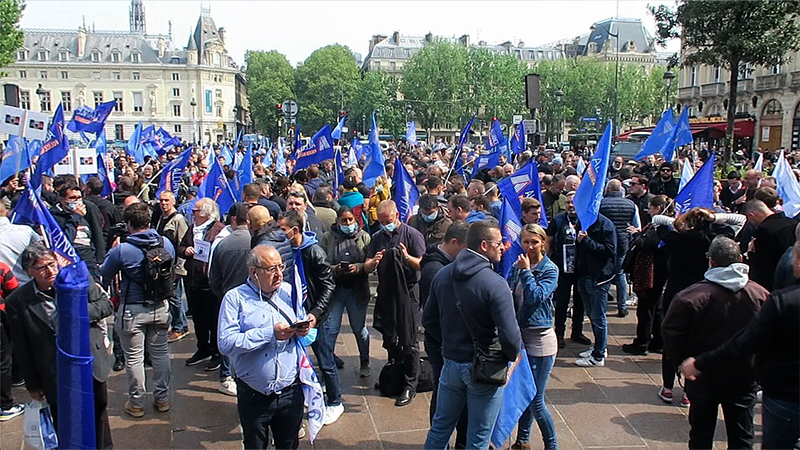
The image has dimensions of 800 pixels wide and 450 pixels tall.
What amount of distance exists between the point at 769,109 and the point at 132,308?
48.0 metres

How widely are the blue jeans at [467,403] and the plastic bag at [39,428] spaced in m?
2.45

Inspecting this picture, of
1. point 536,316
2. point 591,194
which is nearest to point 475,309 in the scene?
point 536,316

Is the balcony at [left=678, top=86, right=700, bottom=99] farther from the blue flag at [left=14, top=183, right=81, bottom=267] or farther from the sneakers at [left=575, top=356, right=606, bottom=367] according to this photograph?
the blue flag at [left=14, top=183, right=81, bottom=267]

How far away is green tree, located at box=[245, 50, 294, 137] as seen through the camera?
91.2 meters

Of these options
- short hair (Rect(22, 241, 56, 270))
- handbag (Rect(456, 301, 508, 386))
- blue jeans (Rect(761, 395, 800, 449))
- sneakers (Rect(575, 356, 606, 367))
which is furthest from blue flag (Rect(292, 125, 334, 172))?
blue jeans (Rect(761, 395, 800, 449))

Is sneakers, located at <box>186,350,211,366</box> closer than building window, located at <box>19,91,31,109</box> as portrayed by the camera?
Yes

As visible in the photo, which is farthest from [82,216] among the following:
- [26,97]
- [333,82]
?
[26,97]

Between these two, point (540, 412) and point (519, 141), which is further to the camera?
point (519, 141)

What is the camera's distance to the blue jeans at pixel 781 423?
328 centimetres

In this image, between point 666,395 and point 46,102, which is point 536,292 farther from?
point 46,102

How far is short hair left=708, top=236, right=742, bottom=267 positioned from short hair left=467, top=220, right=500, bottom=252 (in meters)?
1.45

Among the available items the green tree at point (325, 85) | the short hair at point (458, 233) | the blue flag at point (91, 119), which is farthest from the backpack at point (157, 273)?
the green tree at point (325, 85)

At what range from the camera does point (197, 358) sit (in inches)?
256

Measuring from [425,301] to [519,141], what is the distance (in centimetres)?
1088
